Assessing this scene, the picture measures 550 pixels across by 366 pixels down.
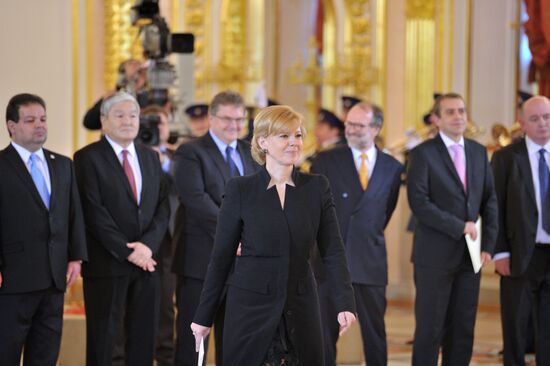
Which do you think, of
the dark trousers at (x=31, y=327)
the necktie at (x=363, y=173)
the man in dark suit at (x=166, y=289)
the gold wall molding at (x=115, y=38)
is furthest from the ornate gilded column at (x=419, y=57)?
the dark trousers at (x=31, y=327)

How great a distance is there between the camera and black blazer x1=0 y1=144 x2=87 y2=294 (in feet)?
17.7

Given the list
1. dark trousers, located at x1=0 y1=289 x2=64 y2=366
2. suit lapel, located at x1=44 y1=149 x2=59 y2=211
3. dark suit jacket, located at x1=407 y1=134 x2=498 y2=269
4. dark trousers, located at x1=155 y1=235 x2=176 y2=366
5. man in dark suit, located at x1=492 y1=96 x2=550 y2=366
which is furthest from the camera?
dark trousers, located at x1=155 y1=235 x2=176 y2=366

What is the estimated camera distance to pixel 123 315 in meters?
5.92

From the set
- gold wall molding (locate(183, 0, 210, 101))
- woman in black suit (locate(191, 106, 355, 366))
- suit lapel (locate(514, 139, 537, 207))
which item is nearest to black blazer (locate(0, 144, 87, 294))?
woman in black suit (locate(191, 106, 355, 366))

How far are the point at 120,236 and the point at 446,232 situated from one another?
1761 millimetres

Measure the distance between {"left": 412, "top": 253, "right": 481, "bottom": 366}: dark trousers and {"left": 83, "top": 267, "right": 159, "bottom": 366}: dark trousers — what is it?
148 cm

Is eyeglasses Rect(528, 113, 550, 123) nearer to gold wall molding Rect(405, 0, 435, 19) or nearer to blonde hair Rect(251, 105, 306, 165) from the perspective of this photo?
blonde hair Rect(251, 105, 306, 165)

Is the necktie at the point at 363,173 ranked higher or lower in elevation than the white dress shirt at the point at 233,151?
lower

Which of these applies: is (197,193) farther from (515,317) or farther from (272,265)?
(515,317)

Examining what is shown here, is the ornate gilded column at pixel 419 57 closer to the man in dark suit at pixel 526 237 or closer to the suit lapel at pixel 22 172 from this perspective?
the man in dark suit at pixel 526 237

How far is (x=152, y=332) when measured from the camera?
596 cm

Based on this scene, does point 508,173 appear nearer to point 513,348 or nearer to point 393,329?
point 513,348

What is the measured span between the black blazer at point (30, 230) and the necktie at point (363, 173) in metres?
1.72

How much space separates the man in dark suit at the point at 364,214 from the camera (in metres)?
6.29
